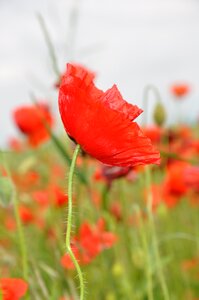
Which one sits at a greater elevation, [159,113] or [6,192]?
[159,113]

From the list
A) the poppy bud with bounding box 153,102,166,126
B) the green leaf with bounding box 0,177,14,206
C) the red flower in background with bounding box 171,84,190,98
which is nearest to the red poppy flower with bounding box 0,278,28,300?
the green leaf with bounding box 0,177,14,206

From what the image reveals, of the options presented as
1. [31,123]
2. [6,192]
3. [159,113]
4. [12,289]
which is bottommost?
[12,289]

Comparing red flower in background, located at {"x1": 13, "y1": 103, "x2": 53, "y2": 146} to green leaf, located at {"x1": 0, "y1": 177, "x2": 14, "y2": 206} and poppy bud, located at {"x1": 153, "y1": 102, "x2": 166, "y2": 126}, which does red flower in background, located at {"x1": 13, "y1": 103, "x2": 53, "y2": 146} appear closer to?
poppy bud, located at {"x1": 153, "y1": 102, "x2": 166, "y2": 126}

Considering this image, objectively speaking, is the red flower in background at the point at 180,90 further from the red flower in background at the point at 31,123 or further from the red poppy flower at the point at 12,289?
the red poppy flower at the point at 12,289

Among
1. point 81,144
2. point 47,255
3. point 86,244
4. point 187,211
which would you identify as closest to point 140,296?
point 86,244

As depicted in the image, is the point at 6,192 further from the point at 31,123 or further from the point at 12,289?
the point at 31,123

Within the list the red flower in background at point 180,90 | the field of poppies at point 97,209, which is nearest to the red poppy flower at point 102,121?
the field of poppies at point 97,209

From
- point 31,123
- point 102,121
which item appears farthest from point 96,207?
point 102,121
